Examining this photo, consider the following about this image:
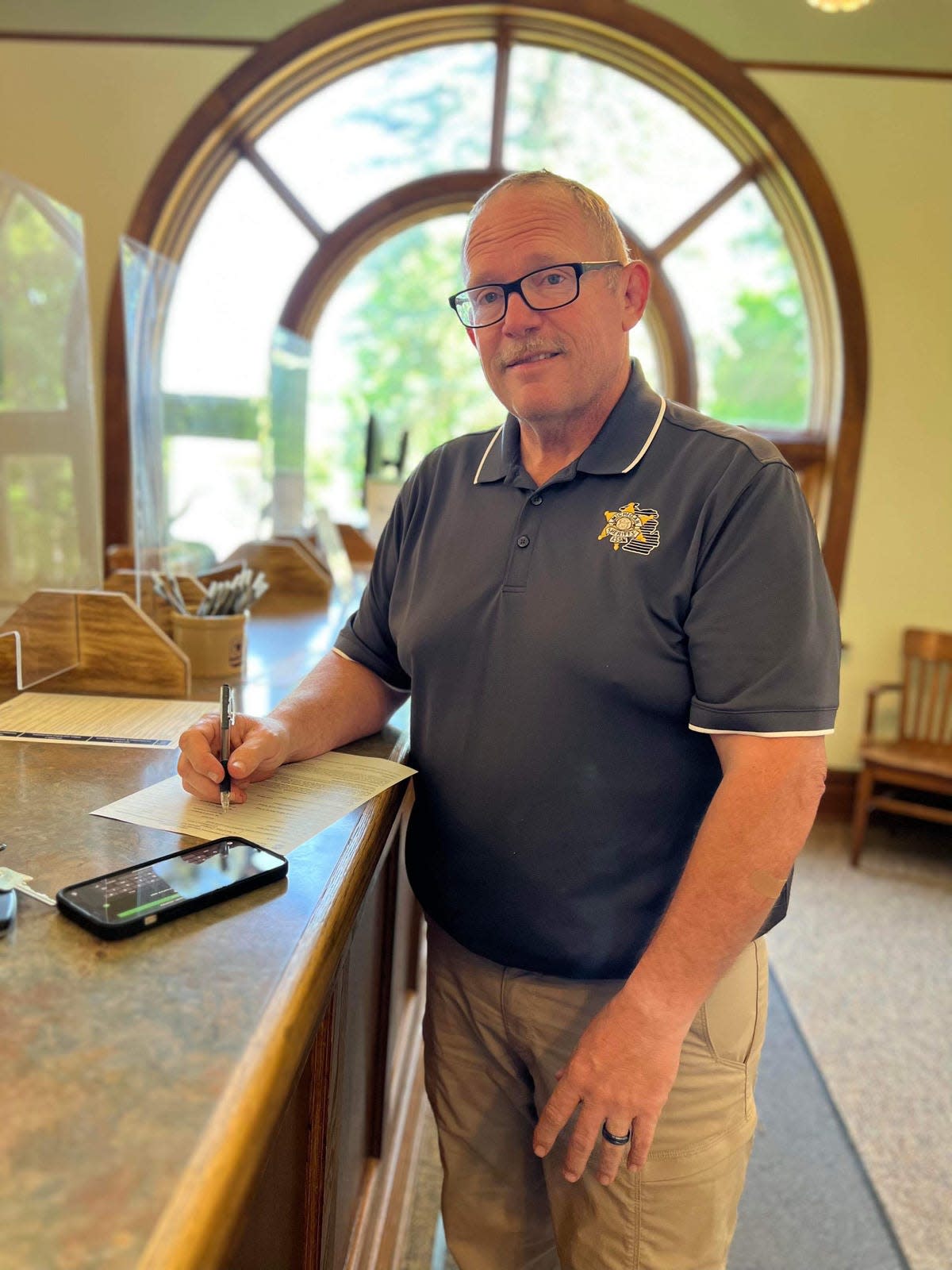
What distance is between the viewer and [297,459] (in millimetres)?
3000

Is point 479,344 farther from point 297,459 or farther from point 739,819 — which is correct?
point 297,459

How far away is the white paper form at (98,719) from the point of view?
3.73 feet

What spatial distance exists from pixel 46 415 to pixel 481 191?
8.41ft

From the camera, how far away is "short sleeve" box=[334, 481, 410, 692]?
1.35 m

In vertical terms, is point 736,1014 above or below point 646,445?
below

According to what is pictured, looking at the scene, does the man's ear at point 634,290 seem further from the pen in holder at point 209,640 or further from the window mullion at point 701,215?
the window mullion at point 701,215

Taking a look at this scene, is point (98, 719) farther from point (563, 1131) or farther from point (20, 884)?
point (563, 1131)

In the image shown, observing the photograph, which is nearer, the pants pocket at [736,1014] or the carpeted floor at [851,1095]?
the pants pocket at [736,1014]

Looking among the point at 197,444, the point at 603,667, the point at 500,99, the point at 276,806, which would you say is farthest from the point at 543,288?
the point at 500,99

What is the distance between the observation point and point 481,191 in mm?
3570

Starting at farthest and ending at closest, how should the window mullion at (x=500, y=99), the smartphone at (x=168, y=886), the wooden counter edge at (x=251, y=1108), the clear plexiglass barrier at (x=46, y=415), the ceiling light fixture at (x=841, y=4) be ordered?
the window mullion at (x=500, y=99) → the ceiling light fixture at (x=841, y=4) → the clear plexiglass barrier at (x=46, y=415) → the smartphone at (x=168, y=886) → the wooden counter edge at (x=251, y=1108)

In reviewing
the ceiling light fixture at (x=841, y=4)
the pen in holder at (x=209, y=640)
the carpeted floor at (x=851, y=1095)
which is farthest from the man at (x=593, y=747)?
the ceiling light fixture at (x=841, y=4)

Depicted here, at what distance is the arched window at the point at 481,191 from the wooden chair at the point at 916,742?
1.67 feet

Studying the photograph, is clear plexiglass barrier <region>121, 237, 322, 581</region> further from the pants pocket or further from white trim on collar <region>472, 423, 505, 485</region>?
the pants pocket
